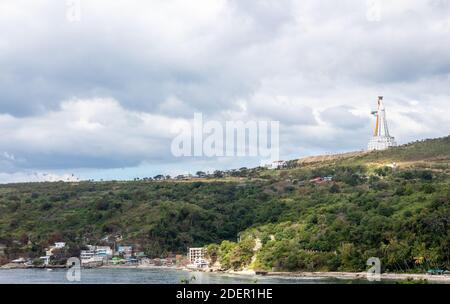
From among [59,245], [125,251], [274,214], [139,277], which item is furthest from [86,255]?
[274,214]

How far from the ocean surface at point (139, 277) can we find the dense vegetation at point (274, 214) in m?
4.87

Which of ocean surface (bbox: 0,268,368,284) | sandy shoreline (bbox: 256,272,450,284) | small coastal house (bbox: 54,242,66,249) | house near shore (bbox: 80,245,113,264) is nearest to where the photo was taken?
ocean surface (bbox: 0,268,368,284)

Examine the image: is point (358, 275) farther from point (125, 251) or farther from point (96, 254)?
point (96, 254)

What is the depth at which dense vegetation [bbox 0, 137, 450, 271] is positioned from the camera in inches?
2362

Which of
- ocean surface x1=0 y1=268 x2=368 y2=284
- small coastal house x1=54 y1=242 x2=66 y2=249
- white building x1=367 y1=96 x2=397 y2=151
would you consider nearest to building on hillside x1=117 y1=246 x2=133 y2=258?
ocean surface x1=0 y1=268 x2=368 y2=284

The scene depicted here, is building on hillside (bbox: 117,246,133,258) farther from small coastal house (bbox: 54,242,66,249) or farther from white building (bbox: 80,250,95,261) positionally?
small coastal house (bbox: 54,242,66,249)

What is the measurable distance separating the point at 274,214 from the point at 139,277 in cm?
2332

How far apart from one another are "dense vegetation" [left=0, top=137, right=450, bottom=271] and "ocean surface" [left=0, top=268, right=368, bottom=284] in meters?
4.87

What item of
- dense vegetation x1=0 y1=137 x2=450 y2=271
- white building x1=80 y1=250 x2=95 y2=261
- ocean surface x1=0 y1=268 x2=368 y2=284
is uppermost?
dense vegetation x1=0 y1=137 x2=450 y2=271

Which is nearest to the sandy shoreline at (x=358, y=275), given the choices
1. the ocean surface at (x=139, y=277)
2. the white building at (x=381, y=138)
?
the ocean surface at (x=139, y=277)
